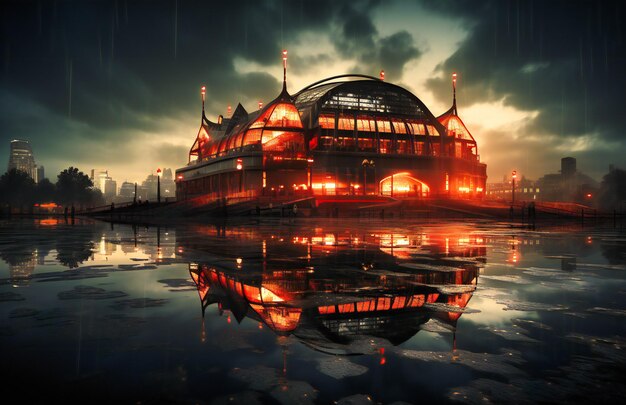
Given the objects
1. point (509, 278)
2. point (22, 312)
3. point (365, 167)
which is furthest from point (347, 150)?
point (22, 312)

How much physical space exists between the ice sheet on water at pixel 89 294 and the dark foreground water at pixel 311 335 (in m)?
0.05

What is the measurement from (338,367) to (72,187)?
617 feet

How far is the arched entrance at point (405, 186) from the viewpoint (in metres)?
89.7

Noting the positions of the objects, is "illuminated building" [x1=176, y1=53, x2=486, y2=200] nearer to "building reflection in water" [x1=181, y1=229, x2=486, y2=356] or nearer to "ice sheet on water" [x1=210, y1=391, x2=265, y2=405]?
"building reflection in water" [x1=181, y1=229, x2=486, y2=356]

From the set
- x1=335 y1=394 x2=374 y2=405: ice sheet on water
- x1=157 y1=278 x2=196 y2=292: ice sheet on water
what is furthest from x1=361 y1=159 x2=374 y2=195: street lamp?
x1=335 y1=394 x2=374 y2=405: ice sheet on water

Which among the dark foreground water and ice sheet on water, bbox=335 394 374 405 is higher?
the dark foreground water

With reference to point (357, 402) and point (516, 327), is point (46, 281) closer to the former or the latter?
point (357, 402)

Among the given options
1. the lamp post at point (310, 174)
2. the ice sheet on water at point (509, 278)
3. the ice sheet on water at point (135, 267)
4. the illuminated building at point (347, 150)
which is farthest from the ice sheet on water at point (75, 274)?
the lamp post at point (310, 174)

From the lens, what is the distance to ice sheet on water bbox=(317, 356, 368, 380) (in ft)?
12.1

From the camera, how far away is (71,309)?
19.7 feet

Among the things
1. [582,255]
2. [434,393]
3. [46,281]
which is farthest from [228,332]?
[582,255]

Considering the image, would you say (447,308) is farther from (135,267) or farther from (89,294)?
(135,267)

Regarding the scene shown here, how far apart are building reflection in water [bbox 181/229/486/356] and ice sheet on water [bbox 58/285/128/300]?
1.39 meters

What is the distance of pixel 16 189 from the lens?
154 m
